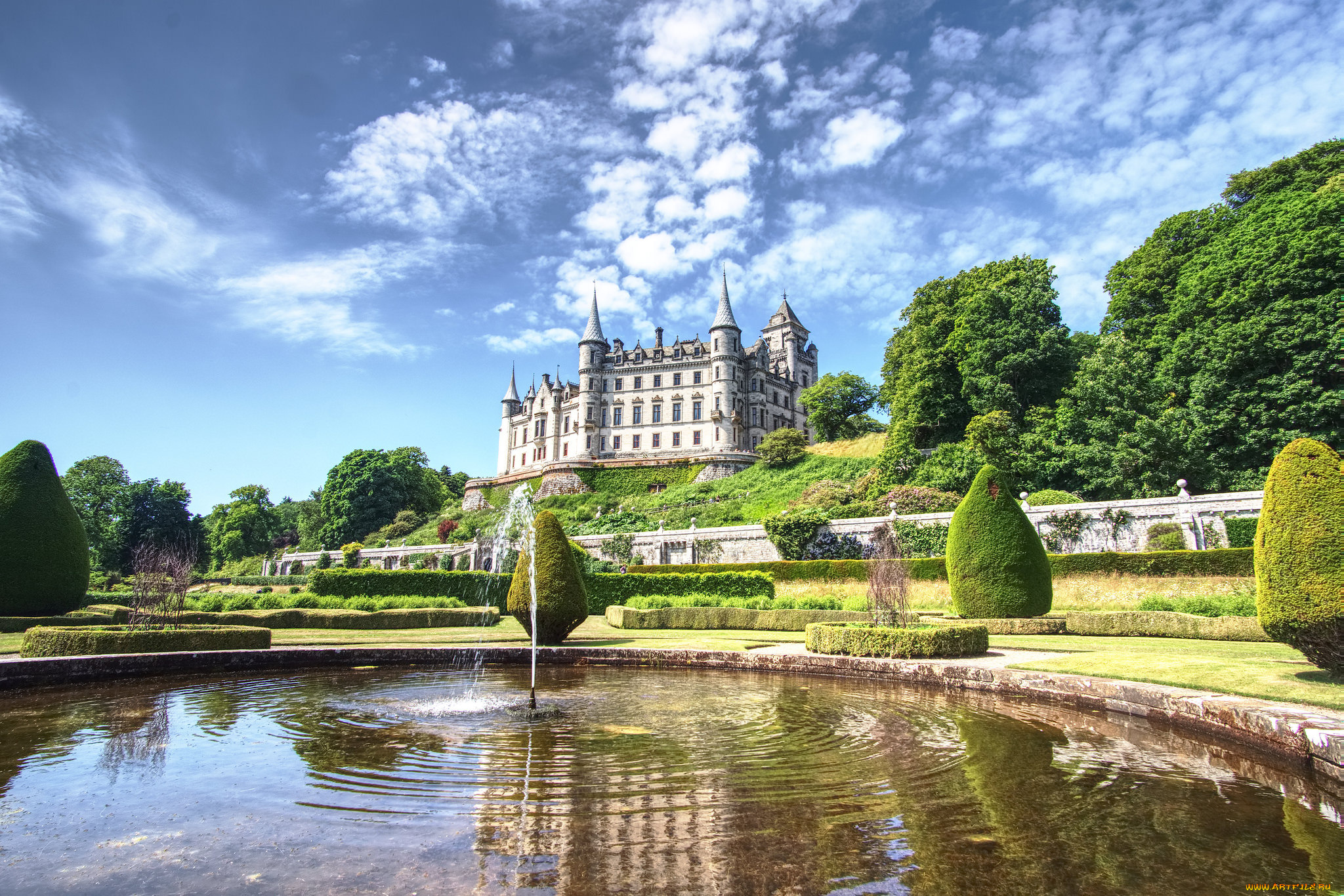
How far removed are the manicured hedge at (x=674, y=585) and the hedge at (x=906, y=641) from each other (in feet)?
41.2

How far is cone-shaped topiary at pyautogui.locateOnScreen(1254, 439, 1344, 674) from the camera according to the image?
26.8 feet

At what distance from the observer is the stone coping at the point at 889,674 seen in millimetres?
6320

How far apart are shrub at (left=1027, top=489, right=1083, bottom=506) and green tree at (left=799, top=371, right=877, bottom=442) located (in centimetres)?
3395

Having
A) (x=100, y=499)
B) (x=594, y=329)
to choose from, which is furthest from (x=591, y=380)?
(x=100, y=499)

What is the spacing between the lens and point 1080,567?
21969 mm

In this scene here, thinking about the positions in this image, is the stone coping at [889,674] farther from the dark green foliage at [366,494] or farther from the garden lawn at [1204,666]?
the dark green foliage at [366,494]

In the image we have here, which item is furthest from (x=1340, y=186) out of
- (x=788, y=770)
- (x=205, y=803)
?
(x=205, y=803)

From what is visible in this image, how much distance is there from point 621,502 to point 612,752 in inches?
2099

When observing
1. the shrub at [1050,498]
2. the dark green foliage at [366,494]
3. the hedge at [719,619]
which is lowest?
the hedge at [719,619]

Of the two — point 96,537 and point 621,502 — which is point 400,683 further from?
point 96,537

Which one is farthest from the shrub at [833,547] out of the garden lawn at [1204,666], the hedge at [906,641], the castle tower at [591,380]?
the castle tower at [591,380]

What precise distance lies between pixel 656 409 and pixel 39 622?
5616cm

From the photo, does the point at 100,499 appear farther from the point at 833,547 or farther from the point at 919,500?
the point at 919,500

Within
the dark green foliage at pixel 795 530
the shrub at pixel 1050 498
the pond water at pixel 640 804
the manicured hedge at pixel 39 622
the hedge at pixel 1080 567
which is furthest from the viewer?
the dark green foliage at pixel 795 530
